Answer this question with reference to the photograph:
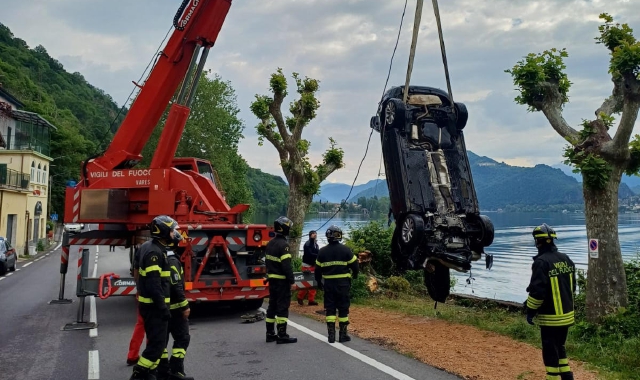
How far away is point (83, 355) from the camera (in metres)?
7.55

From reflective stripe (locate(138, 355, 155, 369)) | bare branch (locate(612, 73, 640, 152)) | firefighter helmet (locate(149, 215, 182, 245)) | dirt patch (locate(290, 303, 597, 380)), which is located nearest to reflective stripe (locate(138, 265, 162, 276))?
firefighter helmet (locate(149, 215, 182, 245))

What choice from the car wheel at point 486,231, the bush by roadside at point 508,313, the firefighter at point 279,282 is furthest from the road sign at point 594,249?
the firefighter at point 279,282

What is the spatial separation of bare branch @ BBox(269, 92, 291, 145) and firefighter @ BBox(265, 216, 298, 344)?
7.18 m

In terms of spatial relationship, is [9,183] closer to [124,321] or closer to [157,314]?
[124,321]

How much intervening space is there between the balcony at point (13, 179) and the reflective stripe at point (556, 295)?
3409cm

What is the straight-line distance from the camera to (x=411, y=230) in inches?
301

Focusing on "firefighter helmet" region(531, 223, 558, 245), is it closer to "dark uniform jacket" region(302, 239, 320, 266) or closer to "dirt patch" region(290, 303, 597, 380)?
"dirt patch" region(290, 303, 597, 380)

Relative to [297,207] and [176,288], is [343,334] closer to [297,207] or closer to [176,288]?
[176,288]

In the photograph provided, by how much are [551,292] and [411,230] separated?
2227 mm

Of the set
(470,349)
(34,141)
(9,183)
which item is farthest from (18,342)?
(34,141)

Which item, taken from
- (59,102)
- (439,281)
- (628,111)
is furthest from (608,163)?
(59,102)

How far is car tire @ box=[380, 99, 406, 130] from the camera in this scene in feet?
26.5

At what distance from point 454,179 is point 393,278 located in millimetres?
7417

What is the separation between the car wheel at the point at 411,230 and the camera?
752 cm
